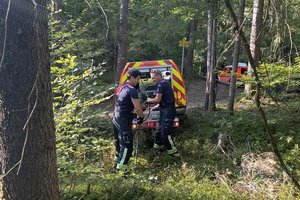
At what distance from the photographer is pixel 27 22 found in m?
2.76

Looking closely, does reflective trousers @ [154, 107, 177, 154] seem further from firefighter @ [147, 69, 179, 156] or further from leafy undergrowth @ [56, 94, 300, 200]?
leafy undergrowth @ [56, 94, 300, 200]

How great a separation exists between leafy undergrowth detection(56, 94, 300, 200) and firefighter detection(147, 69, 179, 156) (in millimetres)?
280

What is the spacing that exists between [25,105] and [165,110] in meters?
4.87

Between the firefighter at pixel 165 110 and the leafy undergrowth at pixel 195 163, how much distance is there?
0.28 meters

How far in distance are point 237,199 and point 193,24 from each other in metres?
17.9

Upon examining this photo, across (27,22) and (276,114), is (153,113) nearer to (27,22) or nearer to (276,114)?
(276,114)

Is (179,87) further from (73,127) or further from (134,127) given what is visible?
(73,127)

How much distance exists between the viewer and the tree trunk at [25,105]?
275 cm

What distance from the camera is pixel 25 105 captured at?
287cm

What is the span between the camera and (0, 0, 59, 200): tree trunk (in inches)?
108

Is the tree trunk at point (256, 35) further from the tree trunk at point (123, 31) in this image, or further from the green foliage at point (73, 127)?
the tree trunk at point (123, 31)

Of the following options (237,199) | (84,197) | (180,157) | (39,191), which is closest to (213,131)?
(180,157)

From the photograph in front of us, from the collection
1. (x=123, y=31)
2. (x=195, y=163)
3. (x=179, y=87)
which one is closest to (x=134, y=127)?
(x=179, y=87)

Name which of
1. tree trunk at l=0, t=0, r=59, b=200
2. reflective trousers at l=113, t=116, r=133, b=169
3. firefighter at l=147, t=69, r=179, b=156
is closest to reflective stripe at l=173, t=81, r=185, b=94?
firefighter at l=147, t=69, r=179, b=156
